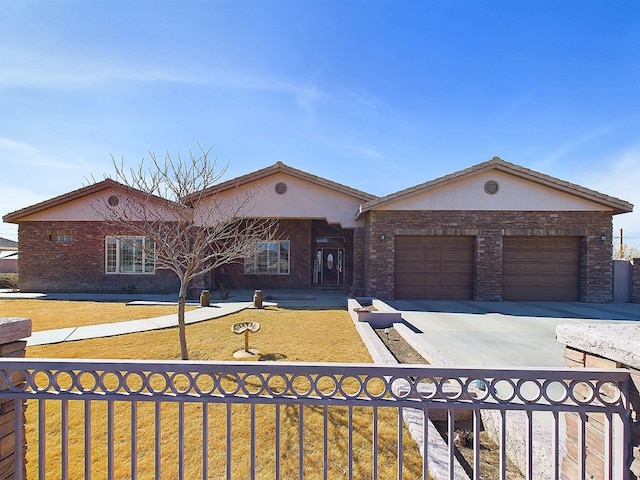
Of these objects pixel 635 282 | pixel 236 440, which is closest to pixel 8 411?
pixel 236 440

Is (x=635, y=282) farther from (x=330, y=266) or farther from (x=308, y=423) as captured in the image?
(x=308, y=423)

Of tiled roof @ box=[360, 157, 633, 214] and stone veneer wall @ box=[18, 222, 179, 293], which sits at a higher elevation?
tiled roof @ box=[360, 157, 633, 214]

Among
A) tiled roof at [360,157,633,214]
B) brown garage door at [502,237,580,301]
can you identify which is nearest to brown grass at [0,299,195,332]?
tiled roof at [360,157,633,214]

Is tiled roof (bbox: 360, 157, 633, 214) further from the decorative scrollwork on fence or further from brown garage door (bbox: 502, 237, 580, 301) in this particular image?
the decorative scrollwork on fence

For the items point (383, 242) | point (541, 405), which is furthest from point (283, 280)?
point (541, 405)

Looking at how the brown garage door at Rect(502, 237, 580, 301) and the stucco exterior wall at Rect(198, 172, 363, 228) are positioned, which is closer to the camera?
the brown garage door at Rect(502, 237, 580, 301)

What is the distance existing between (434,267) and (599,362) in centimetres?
1087

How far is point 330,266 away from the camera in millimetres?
17828

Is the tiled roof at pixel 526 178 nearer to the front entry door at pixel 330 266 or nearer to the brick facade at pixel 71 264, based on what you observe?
the front entry door at pixel 330 266

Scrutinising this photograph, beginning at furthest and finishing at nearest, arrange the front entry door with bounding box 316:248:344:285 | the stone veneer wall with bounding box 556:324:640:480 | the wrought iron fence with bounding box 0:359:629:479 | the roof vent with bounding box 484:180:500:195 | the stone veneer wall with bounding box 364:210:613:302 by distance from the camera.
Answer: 1. the front entry door with bounding box 316:248:344:285
2. the roof vent with bounding box 484:180:500:195
3. the stone veneer wall with bounding box 364:210:613:302
4. the wrought iron fence with bounding box 0:359:629:479
5. the stone veneer wall with bounding box 556:324:640:480

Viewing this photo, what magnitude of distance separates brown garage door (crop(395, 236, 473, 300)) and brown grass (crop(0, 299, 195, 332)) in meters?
8.23

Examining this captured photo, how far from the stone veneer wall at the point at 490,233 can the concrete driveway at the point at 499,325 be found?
29.5 inches

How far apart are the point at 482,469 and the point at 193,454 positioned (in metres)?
2.87

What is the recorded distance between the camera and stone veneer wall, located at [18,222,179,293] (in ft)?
49.5
